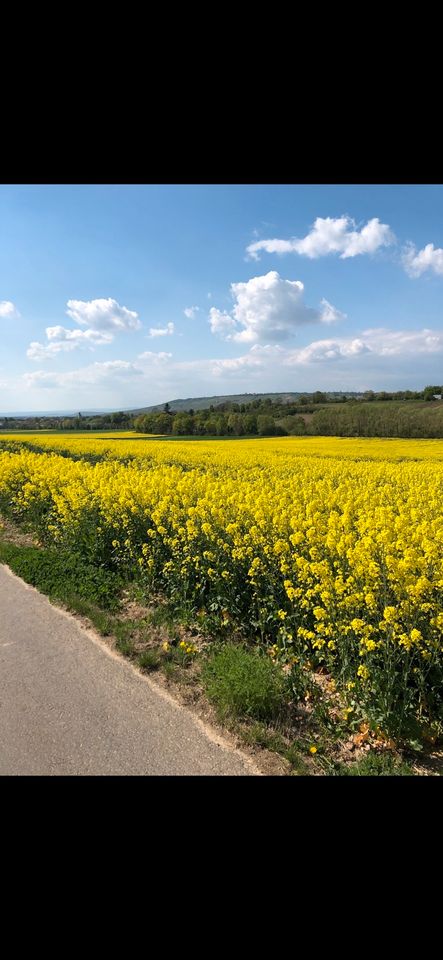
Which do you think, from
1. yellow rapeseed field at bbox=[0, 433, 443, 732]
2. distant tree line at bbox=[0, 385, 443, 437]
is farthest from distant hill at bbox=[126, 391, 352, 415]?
yellow rapeseed field at bbox=[0, 433, 443, 732]

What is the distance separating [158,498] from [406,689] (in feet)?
16.2

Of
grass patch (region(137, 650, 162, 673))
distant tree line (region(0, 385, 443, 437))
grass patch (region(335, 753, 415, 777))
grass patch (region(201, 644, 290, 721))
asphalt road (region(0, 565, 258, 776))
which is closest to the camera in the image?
grass patch (region(335, 753, 415, 777))

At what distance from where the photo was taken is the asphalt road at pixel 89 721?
9.39ft

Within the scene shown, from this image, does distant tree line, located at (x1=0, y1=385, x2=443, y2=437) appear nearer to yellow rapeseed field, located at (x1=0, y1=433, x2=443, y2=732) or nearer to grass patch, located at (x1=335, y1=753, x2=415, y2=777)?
yellow rapeseed field, located at (x1=0, y1=433, x2=443, y2=732)

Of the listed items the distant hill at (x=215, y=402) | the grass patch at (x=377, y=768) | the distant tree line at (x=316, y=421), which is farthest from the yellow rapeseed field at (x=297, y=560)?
the distant hill at (x=215, y=402)

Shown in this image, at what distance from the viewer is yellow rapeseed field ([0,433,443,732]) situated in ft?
11.1

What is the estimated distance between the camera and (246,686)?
3.36 m

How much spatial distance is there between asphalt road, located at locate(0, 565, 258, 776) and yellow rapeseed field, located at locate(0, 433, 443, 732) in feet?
3.64

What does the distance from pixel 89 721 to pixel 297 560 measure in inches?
84.0

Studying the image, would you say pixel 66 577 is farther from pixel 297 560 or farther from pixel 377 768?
pixel 377 768

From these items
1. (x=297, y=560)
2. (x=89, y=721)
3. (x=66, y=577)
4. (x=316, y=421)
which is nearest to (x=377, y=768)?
(x=297, y=560)

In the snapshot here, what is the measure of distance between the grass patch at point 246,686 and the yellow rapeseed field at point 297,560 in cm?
32
